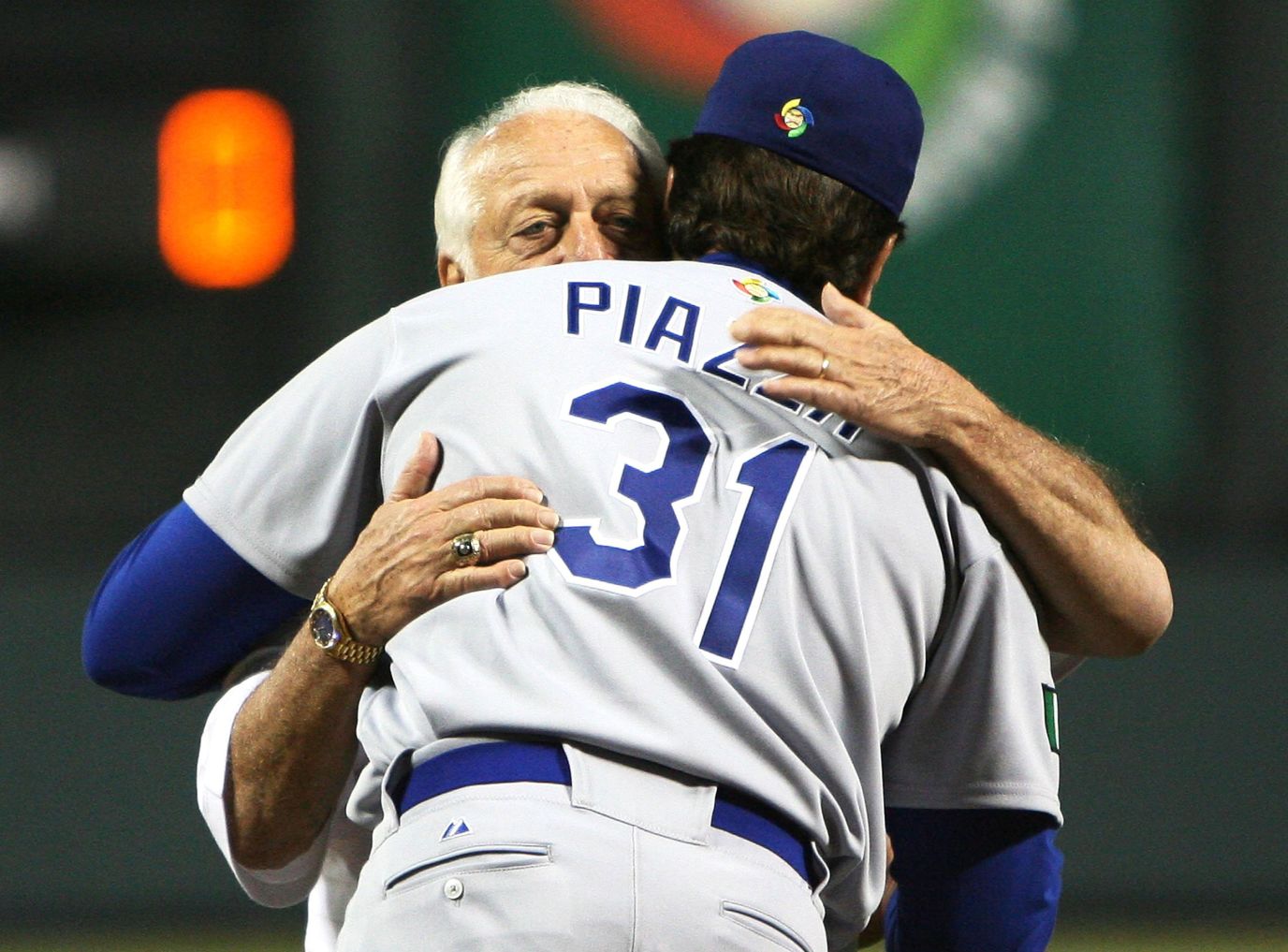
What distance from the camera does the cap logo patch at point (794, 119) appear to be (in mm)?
1903

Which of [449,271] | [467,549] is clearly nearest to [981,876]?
[467,549]

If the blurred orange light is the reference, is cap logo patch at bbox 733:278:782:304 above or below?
above

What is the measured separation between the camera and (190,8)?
530cm

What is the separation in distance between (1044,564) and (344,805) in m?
0.81

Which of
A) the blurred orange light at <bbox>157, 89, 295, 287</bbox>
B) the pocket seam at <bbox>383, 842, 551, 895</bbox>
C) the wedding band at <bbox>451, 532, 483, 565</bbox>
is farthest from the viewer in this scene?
the blurred orange light at <bbox>157, 89, 295, 287</bbox>

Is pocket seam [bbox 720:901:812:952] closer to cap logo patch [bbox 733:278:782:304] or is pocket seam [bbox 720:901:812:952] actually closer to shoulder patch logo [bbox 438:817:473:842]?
shoulder patch logo [bbox 438:817:473:842]

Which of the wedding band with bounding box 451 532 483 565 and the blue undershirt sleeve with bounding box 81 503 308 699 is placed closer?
the wedding band with bounding box 451 532 483 565

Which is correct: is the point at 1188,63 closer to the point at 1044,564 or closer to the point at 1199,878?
the point at 1199,878

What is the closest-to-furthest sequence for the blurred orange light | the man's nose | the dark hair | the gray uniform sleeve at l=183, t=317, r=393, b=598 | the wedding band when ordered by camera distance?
the wedding band → the gray uniform sleeve at l=183, t=317, r=393, b=598 → the dark hair → the man's nose → the blurred orange light

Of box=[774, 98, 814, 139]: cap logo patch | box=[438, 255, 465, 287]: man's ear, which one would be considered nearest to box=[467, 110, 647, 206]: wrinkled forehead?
box=[438, 255, 465, 287]: man's ear

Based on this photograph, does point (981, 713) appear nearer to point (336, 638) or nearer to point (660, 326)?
point (660, 326)

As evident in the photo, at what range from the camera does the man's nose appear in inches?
87.1

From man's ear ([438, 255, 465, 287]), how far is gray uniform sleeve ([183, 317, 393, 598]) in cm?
57

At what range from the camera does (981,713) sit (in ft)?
5.94
